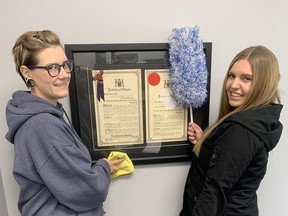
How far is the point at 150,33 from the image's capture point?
2.97ft

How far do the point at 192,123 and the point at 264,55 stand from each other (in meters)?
0.36

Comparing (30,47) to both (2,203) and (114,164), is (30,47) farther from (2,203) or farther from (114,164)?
(2,203)

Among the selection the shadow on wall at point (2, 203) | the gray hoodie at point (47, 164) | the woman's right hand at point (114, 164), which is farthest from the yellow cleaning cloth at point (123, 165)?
the shadow on wall at point (2, 203)

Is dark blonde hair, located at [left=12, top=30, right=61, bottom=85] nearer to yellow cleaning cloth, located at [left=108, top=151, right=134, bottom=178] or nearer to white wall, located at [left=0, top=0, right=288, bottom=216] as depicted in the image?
white wall, located at [left=0, top=0, right=288, bottom=216]

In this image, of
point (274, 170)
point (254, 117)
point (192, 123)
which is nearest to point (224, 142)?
point (254, 117)

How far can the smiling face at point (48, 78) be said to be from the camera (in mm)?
683

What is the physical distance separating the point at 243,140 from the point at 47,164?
0.58 metres

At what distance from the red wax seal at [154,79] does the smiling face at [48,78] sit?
1.09 feet

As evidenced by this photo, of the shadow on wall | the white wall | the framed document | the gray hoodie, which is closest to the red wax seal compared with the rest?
the framed document

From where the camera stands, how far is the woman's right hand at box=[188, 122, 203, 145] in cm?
98

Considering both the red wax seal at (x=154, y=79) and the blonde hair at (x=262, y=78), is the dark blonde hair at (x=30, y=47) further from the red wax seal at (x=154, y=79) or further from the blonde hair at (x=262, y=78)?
the blonde hair at (x=262, y=78)

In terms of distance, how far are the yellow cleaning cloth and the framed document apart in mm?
23

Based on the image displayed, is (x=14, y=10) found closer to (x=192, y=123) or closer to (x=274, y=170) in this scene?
(x=192, y=123)

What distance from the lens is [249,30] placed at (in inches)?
38.2
